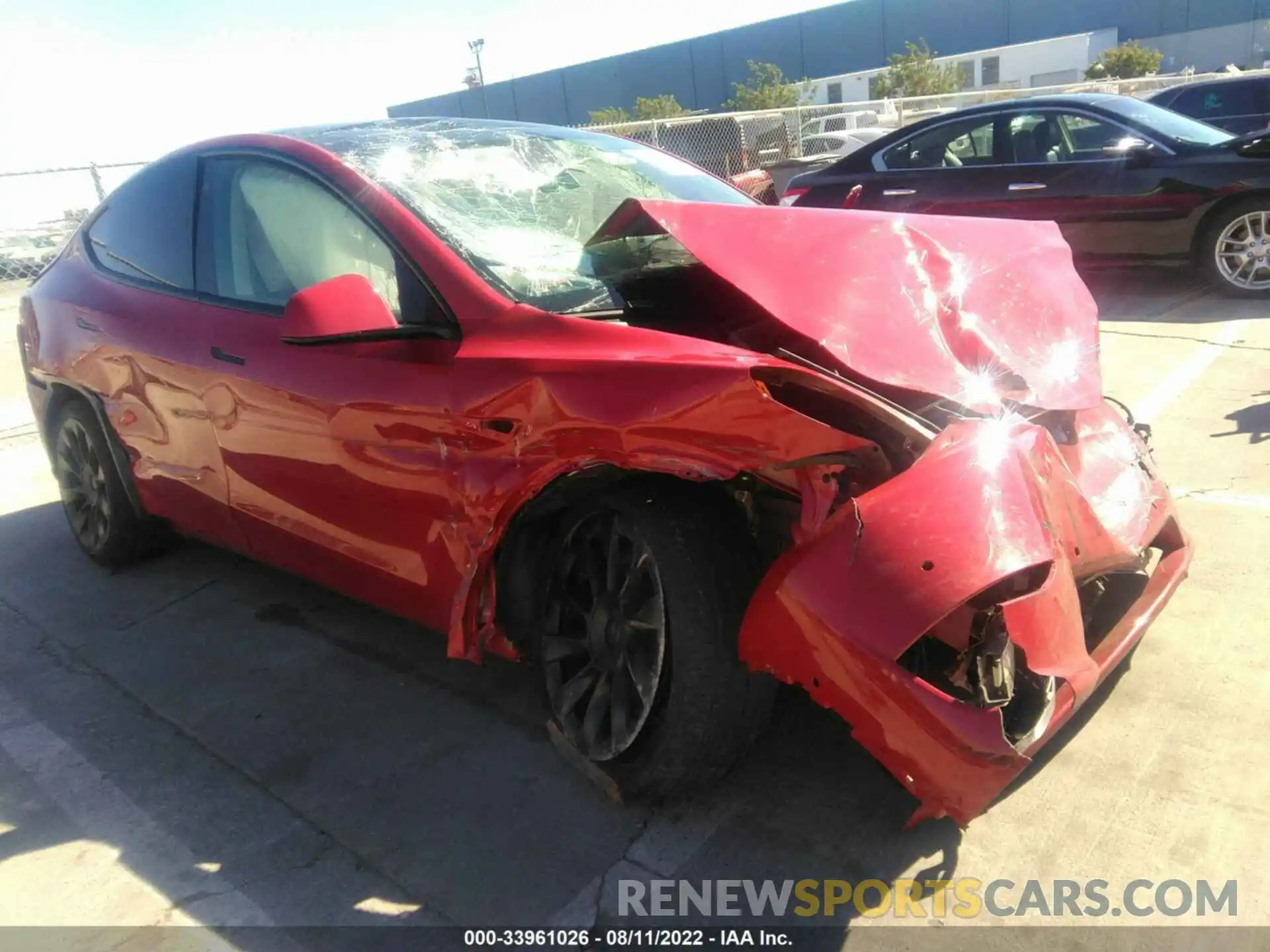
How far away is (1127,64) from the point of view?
38031mm

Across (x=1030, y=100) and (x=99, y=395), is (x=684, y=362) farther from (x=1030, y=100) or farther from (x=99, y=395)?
(x=1030, y=100)

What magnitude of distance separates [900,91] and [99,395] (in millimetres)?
41471

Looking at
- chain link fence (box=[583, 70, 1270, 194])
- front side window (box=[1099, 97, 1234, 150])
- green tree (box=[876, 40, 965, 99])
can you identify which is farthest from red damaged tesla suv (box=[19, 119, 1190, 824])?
green tree (box=[876, 40, 965, 99])

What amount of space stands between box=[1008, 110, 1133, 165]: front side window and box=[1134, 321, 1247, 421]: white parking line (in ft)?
6.10

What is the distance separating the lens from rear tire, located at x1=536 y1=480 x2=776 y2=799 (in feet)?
7.54

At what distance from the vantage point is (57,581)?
4.46 m

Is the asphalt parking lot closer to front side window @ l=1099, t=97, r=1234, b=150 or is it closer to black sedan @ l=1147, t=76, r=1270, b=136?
front side window @ l=1099, t=97, r=1234, b=150

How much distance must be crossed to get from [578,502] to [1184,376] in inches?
180

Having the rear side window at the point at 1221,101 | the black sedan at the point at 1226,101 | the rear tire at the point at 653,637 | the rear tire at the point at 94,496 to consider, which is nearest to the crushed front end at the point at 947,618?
the rear tire at the point at 653,637

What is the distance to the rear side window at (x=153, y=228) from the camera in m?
3.66

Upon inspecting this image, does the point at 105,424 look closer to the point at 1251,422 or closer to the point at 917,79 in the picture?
the point at 1251,422

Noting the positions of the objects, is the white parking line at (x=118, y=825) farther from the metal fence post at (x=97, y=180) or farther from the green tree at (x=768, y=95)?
the green tree at (x=768, y=95)

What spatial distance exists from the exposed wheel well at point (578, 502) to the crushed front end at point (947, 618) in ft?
0.95

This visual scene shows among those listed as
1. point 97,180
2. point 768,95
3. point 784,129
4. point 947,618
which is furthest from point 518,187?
point 768,95
